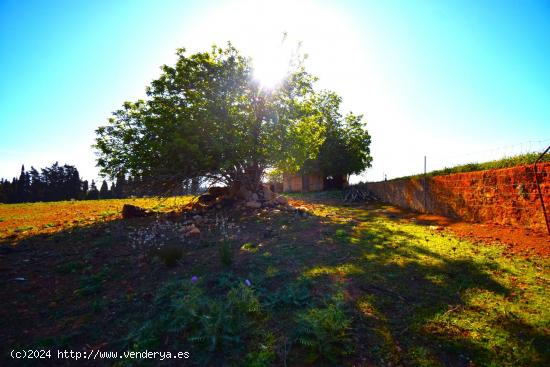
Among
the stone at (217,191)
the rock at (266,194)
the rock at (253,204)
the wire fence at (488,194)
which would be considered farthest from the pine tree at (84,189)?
the wire fence at (488,194)

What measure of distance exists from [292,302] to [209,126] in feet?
32.0

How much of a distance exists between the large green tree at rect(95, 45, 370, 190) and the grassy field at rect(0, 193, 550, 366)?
539 cm

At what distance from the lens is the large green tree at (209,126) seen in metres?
11.8

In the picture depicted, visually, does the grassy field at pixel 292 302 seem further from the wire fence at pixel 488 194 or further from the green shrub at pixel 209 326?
the wire fence at pixel 488 194

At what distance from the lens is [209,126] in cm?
1212

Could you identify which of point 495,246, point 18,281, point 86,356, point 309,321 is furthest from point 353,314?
point 18,281

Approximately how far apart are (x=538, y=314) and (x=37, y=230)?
48.9 ft

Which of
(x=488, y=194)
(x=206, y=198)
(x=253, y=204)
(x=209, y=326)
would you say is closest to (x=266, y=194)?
(x=253, y=204)

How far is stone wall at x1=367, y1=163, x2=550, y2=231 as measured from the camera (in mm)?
7410

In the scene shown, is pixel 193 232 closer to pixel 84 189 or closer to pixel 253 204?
Result: pixel 253 204

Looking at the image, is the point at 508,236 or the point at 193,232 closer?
the point at 508,236

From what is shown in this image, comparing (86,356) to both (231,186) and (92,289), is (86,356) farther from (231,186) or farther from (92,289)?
(231,186)

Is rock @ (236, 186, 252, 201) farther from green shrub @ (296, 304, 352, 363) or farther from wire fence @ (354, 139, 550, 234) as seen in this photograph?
green shrub @ (296, 304, 352, 363)

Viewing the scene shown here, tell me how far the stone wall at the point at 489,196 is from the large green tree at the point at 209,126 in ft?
22.0
